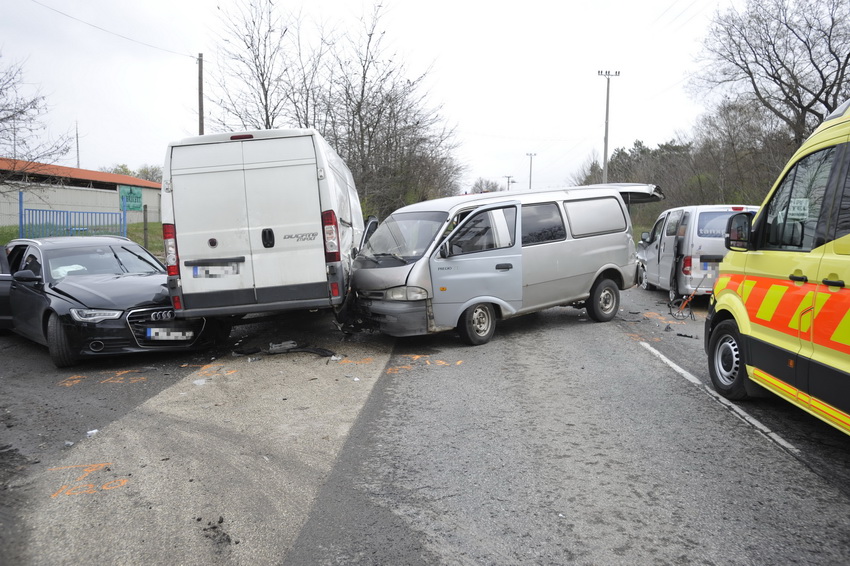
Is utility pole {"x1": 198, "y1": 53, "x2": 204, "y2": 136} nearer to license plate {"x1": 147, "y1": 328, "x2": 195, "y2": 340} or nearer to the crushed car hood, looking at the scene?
the crushed car hood

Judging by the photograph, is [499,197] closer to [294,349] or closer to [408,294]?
[408,294]

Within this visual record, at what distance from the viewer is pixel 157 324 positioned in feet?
24.3

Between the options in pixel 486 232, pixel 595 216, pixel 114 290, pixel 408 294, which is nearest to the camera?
pixel 114 290

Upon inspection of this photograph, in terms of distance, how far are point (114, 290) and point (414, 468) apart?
535cm

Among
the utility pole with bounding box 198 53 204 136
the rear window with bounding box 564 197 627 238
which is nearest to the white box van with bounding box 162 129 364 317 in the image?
the rear window with bounding box 564 197 627 238

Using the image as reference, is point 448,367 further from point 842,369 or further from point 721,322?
point 842,369

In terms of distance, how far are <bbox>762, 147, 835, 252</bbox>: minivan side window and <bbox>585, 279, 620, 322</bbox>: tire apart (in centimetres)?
494

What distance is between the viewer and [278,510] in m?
3.49

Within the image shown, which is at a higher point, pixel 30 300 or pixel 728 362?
pixel 30 300

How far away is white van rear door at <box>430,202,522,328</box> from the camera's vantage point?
26.1ft

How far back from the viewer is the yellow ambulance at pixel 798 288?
3.77 metres

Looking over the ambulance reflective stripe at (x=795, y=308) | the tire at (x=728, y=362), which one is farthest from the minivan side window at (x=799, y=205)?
the tire at (x=728, y=362)

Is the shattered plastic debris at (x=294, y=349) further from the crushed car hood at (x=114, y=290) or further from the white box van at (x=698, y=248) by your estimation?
the white box van at (x=698, y=248)

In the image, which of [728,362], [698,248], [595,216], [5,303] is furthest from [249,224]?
[698,248]
